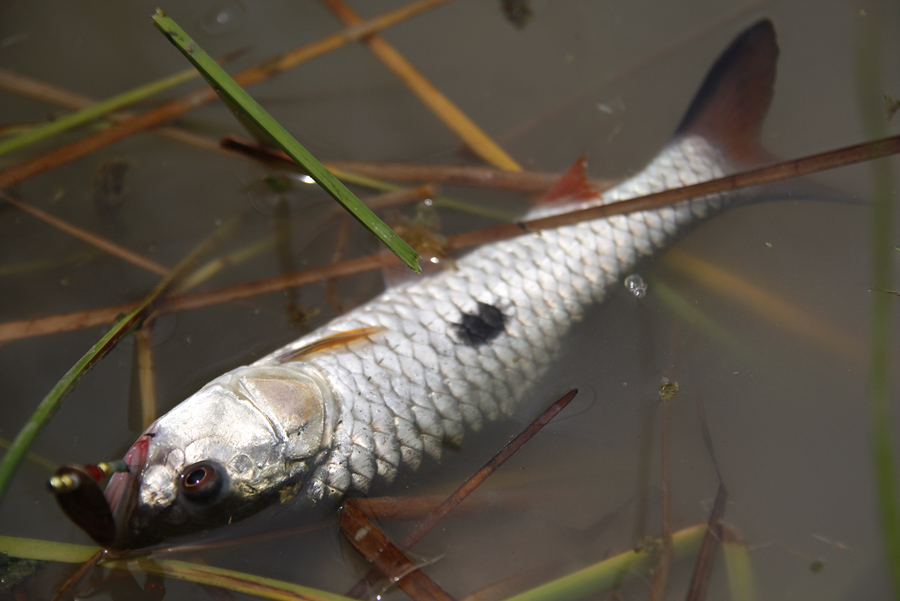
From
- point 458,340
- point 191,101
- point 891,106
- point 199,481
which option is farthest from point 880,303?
point 191,101

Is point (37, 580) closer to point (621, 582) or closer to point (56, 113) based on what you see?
point (621, 582)

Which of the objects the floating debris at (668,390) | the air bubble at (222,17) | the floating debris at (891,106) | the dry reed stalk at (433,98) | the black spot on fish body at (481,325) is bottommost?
the floating debris at (668,390)

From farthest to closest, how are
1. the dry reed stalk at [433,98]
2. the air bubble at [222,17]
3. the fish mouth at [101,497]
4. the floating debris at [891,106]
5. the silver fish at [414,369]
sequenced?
the air bubble at [222,17] < the dry reed stalk at [433,98] < the floating debris at [891,106] < the silver fish at [414,369] < the fish mouth at [101,497]

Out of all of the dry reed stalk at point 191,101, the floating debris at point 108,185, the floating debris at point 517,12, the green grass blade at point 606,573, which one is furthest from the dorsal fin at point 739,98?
the floating debris at point 108,185

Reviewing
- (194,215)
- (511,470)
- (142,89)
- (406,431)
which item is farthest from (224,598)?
(142,89)

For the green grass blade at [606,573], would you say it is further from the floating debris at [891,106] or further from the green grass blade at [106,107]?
the green grass blade at [106,107]

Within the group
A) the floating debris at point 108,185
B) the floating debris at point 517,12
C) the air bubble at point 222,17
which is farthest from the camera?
the floating debris at point 517,12

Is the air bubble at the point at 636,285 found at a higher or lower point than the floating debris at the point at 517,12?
lower

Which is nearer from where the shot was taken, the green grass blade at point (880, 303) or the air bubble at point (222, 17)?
the green grass blade at point (880, 303)
